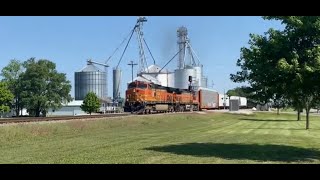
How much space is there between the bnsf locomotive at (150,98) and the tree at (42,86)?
40.3 m

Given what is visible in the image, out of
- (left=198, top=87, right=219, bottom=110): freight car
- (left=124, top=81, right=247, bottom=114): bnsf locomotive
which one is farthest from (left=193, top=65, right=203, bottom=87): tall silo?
(left=124, top=81, right=247, bottom=114): bnsf locomotive

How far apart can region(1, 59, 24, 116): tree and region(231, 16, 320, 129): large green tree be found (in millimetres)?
89112

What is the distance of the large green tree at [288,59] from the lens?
1827 cm

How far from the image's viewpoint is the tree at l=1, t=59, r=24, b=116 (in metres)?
104

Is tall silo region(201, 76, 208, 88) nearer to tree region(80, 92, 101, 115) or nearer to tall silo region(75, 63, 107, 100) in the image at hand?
tall silo region(75, 63, 107, 100)

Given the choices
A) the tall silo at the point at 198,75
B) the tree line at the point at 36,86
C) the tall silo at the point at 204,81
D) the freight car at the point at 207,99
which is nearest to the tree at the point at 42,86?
the tree line at the point at 36,86

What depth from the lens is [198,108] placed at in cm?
8725

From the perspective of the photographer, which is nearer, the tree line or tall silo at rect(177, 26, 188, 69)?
the tree line

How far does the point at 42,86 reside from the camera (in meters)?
103

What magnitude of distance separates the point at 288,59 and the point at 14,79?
9762cm

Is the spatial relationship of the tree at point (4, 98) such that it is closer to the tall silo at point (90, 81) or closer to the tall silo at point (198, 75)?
the tall silo at point (90, 81)

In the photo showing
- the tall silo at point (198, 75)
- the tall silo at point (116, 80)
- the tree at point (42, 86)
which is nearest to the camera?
the tree at point (42, 86)

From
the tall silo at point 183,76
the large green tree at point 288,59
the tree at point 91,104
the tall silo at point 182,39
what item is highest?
the tall silo at point 182,39
